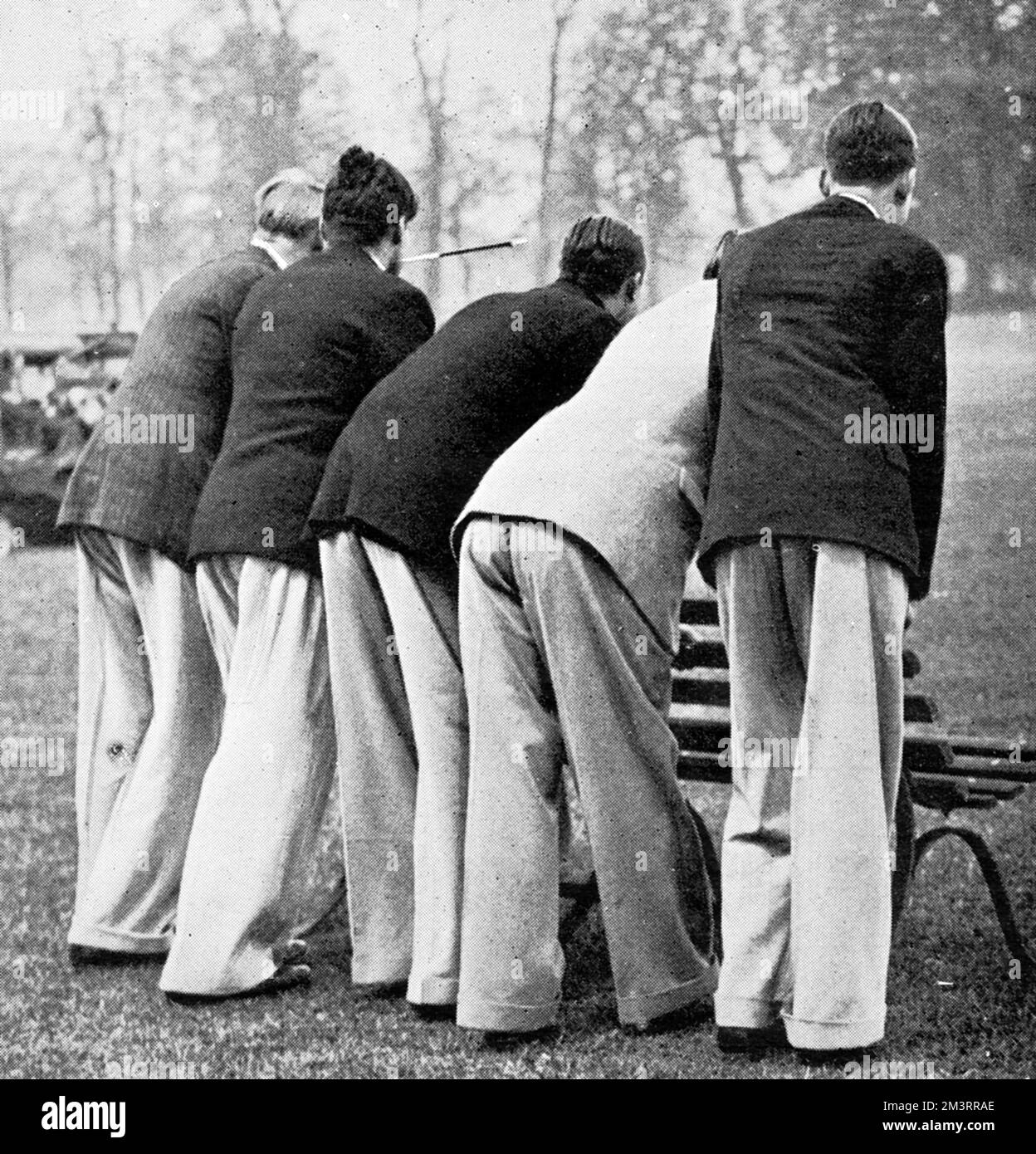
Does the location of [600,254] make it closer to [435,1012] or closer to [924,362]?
[924,362]

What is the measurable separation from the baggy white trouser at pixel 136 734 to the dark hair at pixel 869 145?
6.34 ft

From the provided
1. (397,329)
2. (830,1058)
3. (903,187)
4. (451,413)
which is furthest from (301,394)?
(830,1058)

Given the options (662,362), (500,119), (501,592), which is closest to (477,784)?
(501,592)

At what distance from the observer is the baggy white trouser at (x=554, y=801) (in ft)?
11.9

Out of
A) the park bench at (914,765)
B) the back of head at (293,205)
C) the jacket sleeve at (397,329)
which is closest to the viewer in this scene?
the park bench at (914,765)

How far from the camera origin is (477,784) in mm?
3705

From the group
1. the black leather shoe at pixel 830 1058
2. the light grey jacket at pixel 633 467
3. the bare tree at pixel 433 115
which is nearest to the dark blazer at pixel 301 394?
the light grey jacket at pixel 633 467

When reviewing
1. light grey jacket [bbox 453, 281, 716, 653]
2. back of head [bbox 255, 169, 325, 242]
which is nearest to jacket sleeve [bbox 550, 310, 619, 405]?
light grey jacket [bbox 453, 281, 716, 653]

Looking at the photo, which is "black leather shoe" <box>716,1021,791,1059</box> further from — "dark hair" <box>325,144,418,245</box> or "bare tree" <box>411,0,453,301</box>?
"bare tree" <box>411,0,453,301</box>

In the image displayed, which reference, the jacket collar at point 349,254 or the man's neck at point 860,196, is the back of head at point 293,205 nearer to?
the jacket collar at point 349,254

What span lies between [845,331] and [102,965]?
2377 mm

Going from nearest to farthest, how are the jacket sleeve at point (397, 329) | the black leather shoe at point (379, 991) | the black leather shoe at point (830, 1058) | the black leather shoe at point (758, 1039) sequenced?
the black leather shoe at point (830, 1058) → the black leather shoe at point (758, 1039) → the black leather shoe at point (379, 991) → the jacket sleeve at point (397, 329)

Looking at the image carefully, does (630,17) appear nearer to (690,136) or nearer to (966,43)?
(690,136)

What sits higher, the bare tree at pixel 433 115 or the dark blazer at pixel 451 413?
the bare tree at pixel 433 115
